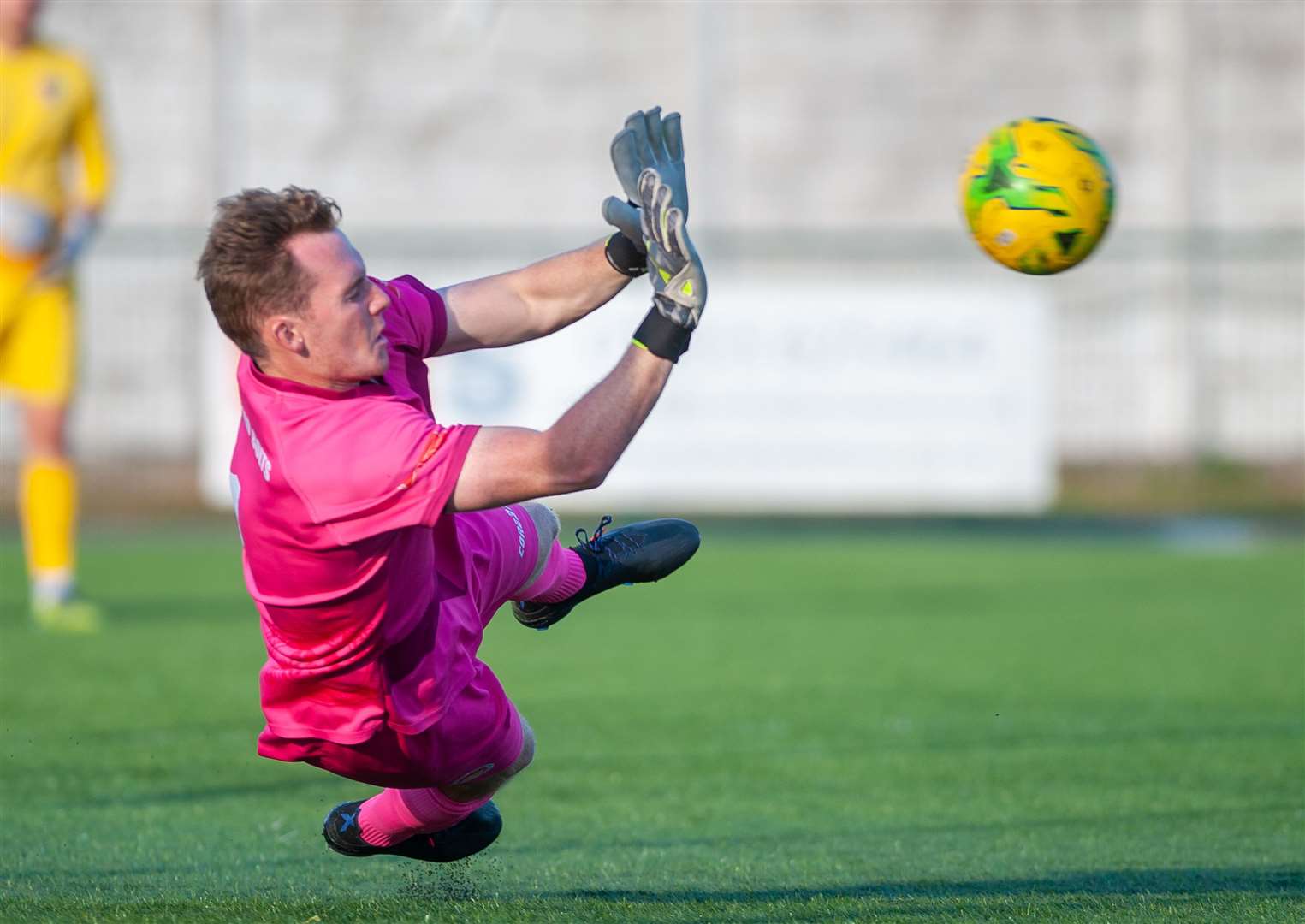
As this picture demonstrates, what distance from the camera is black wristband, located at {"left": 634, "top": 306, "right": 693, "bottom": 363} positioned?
317cm

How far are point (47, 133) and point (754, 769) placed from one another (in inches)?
205

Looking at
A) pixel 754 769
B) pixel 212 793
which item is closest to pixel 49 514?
pixel 212 793

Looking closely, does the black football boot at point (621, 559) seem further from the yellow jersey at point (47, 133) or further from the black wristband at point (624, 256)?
the yellow jersey at point (47, 133)

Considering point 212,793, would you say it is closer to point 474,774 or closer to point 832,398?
point 474,774

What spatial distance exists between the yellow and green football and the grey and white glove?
1309 millimetres

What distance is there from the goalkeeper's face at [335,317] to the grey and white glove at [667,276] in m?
0.52

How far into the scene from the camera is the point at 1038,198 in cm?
429

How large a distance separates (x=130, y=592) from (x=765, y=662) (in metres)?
4.10

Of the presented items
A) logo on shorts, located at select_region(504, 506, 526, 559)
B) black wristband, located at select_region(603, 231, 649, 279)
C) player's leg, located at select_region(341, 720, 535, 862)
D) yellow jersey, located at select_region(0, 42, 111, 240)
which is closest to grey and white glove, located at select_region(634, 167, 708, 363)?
black wristband, located at select_region(603, 231, 649, 279)

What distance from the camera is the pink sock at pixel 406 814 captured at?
3.99m

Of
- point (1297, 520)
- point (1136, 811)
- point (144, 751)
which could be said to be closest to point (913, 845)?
point (1136, 811)

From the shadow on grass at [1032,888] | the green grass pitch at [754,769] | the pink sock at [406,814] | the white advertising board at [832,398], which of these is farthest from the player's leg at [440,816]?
the white advertising board at [832,398]

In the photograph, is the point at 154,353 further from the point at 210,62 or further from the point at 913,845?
the point at 913,845

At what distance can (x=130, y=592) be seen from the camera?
404 inches
